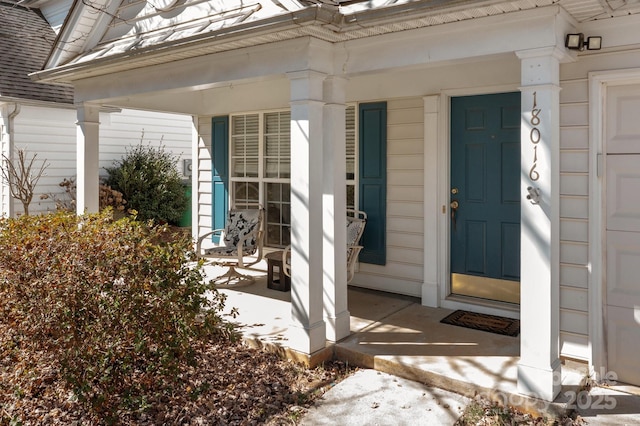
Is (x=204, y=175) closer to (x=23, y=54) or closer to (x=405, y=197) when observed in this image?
(x=405, y=197)

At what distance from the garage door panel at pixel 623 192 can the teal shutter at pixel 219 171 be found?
5098mm

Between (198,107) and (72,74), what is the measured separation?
1.99 meters

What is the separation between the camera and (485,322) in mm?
4707

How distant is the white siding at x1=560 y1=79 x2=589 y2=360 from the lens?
→ 11.8 feet

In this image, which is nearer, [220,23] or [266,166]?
[220,23]

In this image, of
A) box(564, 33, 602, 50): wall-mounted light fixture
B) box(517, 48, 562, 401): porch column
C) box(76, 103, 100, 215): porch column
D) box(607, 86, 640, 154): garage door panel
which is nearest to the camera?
box(517, 48, 562, 401): porch column

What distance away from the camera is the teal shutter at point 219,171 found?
7.36 meters

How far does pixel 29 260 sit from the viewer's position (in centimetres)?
374

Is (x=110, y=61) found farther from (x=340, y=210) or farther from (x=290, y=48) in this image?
(x=340, y=210)

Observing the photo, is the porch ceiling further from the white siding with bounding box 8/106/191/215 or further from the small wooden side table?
the white siding with bounding box 8/106/191/215

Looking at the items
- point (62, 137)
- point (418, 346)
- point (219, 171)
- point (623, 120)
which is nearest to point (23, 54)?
point (62, 137)

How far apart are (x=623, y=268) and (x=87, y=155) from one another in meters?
5.68

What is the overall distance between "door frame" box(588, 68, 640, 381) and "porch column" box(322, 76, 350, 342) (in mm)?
1837

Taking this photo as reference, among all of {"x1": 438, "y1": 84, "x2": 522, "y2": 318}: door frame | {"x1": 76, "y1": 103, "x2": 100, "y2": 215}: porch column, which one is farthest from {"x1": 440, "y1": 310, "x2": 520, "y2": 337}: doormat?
{"x1": 76, "y1": 103, "x2": 100, "y2": 215}: porch column
